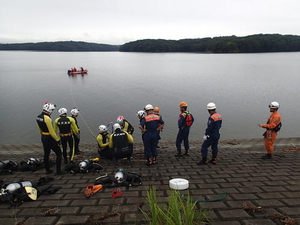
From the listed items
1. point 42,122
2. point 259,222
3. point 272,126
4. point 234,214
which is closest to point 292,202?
point 259,222

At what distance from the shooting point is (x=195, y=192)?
526cm

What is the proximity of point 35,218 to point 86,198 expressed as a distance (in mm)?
1041

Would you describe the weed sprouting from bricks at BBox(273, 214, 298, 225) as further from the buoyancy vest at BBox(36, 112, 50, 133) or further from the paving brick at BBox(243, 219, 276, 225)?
the buoyancy vest at BBox(36, 112, 50, 133)

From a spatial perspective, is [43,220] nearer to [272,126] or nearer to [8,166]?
[8,166]

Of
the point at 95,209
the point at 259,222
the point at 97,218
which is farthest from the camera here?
the point at 95,209

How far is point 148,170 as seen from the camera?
23.0 ft

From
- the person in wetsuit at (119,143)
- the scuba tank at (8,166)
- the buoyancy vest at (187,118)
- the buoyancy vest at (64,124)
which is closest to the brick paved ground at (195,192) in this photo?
the scuba tank at (8,166)

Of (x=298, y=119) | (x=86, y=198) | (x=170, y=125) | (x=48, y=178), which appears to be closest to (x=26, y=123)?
(x=170, y=125)

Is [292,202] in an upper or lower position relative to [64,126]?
lower

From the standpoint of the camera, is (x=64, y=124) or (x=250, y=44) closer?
(x=64, y=124)

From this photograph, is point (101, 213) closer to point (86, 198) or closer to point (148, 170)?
point (86, 198)

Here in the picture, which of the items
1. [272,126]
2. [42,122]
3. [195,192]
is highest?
[42,122]

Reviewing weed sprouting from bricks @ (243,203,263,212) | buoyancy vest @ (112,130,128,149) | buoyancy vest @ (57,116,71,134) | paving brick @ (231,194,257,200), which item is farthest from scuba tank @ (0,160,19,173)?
weed sprouting from bricks @ (243,203,263,212)

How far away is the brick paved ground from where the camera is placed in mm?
4227
